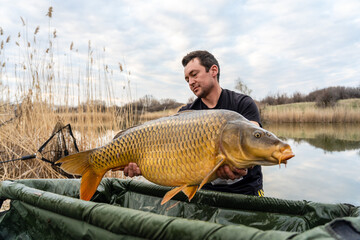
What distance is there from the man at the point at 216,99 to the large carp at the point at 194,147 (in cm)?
65

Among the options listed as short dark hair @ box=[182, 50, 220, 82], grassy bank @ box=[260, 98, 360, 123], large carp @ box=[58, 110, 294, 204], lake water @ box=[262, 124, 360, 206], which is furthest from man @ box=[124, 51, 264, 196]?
grassy bank @ box=[260, 98, 360, 123]

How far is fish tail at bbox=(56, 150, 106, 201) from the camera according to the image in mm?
1275

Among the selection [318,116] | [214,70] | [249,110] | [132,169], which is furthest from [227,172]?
[318,116]

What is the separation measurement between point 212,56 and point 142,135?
1.10 m

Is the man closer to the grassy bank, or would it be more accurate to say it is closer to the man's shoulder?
the man's shoulder

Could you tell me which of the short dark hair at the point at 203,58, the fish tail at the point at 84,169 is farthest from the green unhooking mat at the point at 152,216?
the short dark hair at the point at 203,58

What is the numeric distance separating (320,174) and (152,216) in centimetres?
549

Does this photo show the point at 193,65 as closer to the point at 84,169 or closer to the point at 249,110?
the point at 249,110

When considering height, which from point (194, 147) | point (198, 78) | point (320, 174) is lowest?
point (320, 174)

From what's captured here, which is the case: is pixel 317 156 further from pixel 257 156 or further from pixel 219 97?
pixel 257 156

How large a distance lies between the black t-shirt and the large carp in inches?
27.8

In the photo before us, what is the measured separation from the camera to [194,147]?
1.05 metres

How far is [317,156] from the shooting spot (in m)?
6.75

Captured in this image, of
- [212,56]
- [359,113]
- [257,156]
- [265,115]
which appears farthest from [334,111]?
[257,156]
